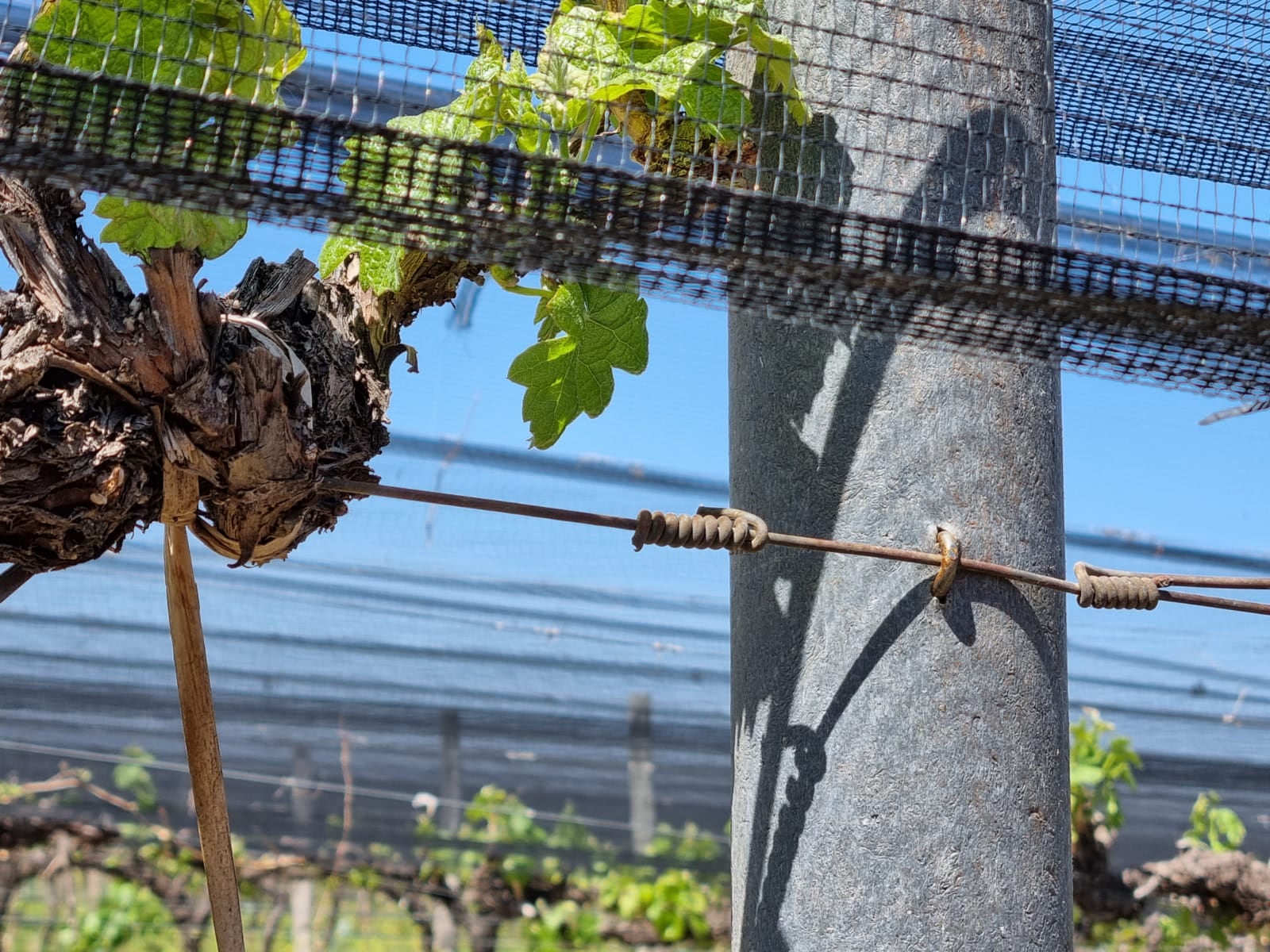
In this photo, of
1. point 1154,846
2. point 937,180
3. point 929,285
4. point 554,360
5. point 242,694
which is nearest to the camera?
point 929,285

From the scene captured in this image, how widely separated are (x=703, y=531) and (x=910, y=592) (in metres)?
0.14

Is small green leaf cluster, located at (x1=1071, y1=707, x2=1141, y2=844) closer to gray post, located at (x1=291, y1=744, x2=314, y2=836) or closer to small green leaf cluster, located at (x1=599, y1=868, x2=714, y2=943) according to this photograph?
small green leaf cluster, located at (x1=599, y1=868, x2=714, y2=943)

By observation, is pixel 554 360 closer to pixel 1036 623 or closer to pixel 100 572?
pixel 1036 623

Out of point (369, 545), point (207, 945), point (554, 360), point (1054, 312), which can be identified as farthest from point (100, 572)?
point (1054, 312)

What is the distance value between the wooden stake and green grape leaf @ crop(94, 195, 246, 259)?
0.15 meters

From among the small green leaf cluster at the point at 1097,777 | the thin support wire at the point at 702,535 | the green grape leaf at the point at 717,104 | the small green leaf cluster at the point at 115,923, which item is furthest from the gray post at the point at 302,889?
the green grape leaf at the point at 717,104

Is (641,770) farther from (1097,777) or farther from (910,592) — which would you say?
(910,592)

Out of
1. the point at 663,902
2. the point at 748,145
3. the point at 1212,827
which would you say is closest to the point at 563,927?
the point at 663,902

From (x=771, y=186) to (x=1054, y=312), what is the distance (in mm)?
210

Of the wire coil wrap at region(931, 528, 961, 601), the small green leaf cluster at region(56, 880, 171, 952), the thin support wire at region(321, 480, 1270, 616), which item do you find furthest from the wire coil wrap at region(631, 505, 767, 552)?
the small green leaf cluster at region(56, 880, 171, 952)

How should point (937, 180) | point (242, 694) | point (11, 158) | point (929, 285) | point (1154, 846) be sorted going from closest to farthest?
point (11, 158)
point (929, 285)
point (937, 180)
point (242, 694)
point (1154, 846)

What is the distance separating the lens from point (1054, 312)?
0.67 metres

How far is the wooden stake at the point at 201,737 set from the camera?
2.34 ft

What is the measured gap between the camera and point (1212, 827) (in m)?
3.07
